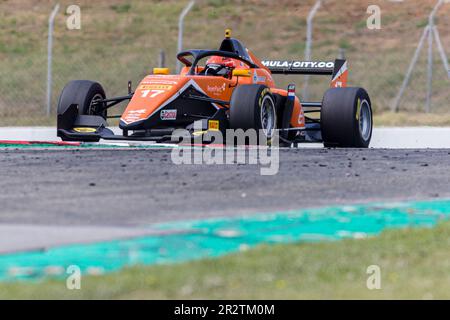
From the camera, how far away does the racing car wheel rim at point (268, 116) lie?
12.9 m

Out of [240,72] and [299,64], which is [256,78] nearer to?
[240,72]

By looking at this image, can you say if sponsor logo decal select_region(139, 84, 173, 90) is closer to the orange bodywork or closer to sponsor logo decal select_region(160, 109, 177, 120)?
the orange bodywork

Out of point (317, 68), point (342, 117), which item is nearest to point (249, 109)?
point (342, 117)

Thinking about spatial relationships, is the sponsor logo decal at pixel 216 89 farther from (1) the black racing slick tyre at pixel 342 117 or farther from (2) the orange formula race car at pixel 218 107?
(1) the black racing slick tyre at pixel 342 117

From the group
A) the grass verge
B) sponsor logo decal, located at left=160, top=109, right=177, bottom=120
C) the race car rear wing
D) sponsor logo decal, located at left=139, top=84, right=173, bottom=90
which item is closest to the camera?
the grass verge

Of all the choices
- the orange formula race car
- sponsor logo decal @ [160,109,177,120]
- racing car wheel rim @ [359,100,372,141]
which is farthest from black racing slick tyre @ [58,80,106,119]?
racing car wheel rim @ [359,100,372,141]

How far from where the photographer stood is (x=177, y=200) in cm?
804

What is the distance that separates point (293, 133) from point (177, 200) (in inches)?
251

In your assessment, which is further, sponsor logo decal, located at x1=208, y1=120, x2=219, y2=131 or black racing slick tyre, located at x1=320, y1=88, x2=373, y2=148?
black racing slick tyre, located at x1=320, y1=88, x2=373, y2=148

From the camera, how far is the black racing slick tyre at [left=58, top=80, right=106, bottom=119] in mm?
13688

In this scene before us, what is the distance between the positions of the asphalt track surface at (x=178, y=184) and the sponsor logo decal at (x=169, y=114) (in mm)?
657

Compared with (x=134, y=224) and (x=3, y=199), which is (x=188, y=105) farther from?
(x=134, y=224)

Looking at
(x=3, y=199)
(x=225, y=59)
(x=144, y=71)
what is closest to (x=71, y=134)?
(x=225, y=59)

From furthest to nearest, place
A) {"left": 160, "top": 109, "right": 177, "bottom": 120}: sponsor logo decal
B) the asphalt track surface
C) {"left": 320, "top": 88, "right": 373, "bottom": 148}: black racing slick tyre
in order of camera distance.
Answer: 1. {"left": 320, "top": 88, "right": 373, "bottom": 148}: black racing slick tyre
2. {"left": 160, "top": 109, "right": 177, "bottom": 120}: sponsor logo decal
3. the asphalt track surface
